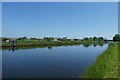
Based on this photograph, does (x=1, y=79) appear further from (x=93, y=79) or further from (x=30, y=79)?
(x=93, y=79)

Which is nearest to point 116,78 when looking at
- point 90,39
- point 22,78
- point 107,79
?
point 107,79

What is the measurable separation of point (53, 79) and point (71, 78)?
150cm

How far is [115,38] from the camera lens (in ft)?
525

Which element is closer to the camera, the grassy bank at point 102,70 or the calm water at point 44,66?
the grassy bank at point 102,70

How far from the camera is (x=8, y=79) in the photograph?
61.4 feet

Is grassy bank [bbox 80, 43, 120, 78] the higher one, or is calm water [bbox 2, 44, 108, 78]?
Answer: grassy bank [bbox 80, 43, 120, 78]

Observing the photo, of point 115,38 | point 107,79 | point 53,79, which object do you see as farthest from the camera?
point 115,38

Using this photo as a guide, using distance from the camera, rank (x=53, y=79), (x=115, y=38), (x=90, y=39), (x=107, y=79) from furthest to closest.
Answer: (x=90, y=39), (x=115, y=38), (x=53, y=79), (x=107, y=79)

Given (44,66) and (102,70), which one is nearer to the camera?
(102,70)

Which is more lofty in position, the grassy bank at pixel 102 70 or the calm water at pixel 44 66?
the grassy bank at pixel 102 70

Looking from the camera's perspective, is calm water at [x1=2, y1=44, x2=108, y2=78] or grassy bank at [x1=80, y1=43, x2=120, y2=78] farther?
calm water at [x1=2, y1=44, x2=108, y2=78]

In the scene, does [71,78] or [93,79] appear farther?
[71,78]

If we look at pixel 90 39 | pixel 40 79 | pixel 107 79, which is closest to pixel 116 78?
pixel 107 79

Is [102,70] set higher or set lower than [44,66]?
higher
